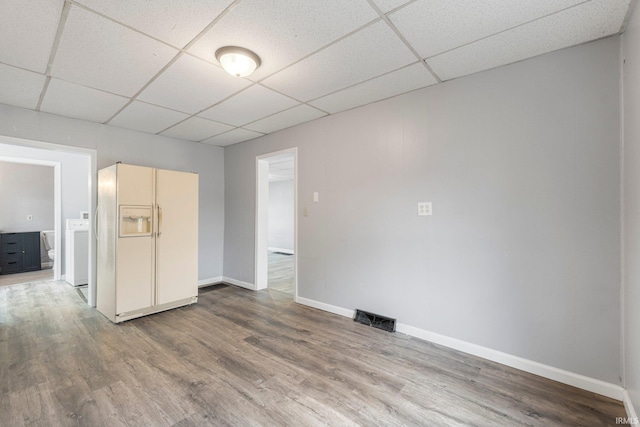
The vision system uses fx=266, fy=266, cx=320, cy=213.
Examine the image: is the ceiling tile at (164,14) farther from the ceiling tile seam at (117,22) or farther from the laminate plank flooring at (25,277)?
the laminate plank flooring at (25,277)

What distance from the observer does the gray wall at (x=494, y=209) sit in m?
1.94

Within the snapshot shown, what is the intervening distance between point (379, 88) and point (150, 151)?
3652 mm

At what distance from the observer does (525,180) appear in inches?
87.1

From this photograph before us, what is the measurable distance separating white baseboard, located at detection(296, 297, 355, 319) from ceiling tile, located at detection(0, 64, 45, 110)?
3701 millimetres

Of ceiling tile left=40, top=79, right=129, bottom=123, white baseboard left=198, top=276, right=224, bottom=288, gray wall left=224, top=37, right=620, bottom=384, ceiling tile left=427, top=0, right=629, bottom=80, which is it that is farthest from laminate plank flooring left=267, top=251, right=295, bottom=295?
ceiling tile left=427, top=0, right=629, bottom=80

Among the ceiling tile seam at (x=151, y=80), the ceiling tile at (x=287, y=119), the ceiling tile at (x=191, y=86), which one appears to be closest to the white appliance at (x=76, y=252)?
the ceiling tile seam at (x=151, y=80)

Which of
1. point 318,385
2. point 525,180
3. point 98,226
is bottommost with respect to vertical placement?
point 318,385

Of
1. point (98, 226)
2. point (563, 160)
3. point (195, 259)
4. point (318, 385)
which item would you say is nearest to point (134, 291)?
point (195, 259)

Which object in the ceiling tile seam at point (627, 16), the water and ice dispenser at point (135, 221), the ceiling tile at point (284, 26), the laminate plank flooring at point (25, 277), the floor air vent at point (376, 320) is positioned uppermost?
the ceiling tile at point (284, 26)

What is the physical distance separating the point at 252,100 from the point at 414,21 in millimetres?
1893

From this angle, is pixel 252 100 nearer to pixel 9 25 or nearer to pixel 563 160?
pixel 9 25

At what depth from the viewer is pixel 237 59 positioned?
2.11m

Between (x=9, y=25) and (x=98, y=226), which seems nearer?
(x=9, y=25)

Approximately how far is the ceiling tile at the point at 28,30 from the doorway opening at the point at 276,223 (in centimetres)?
260
